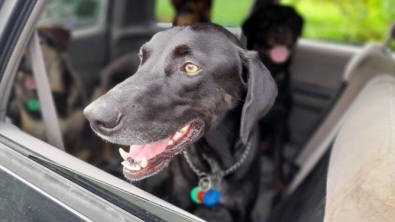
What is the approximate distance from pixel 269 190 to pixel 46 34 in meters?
Answer: 2.00

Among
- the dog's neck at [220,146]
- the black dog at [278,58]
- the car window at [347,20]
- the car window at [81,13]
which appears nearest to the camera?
the dog's neck at [220,146]

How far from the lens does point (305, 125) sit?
4.51m

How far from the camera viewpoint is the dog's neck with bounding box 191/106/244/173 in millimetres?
2236

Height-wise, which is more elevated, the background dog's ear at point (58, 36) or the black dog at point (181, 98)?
the black dog at point (181, 98)

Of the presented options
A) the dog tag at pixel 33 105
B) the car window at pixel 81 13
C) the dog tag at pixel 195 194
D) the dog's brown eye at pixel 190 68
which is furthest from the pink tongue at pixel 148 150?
the car window at pixel 81 13

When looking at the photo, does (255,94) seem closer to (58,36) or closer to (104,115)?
(104,115)

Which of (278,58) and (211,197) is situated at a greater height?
(211,197)

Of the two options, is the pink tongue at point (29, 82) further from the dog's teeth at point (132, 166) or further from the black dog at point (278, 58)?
the black dog at point (278, 58)

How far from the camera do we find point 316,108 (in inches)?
173

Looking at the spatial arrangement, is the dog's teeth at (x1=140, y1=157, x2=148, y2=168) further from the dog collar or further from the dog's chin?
the dog collar

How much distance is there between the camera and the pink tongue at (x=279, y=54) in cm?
381

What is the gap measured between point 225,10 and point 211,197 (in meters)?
2.38

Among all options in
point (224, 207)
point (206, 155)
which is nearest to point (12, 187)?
point (206, 155)

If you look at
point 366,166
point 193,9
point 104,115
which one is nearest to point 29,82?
point 104,115
